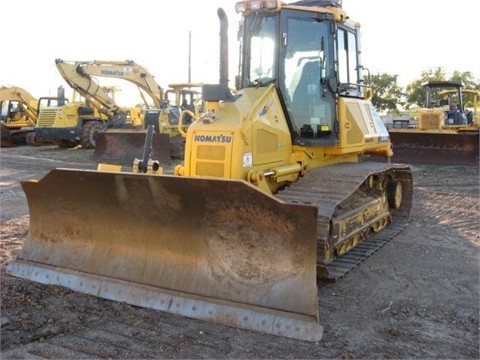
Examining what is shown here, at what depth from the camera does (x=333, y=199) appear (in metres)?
4.79

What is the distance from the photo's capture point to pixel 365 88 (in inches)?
267

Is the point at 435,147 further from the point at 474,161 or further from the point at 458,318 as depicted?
the point at 458,318

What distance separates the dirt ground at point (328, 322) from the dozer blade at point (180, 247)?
0.14 metres

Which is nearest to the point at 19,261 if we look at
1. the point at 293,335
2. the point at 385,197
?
the point at 293,335

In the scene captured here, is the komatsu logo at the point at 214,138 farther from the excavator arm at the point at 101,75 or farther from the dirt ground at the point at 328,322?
the excavator arm at the point at 101,75

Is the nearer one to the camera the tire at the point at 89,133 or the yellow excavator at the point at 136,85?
the yellow excavator at the point at 136,85

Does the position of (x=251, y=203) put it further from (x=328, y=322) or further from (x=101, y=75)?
(x=101, y=75)

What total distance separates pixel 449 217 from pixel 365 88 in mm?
2438

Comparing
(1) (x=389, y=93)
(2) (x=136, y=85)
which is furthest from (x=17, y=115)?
(1) (x=389, y=93)

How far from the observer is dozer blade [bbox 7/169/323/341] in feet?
12.5

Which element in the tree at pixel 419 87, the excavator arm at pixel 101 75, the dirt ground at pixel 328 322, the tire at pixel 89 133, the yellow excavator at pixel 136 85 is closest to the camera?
the dirt ground at pixel 328 322

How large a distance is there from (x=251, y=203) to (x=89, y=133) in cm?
1592

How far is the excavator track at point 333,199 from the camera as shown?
4.49 m

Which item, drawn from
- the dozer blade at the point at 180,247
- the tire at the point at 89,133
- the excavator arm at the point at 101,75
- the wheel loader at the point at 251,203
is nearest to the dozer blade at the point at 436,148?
the wheel loader at the point at 251,203
